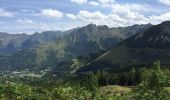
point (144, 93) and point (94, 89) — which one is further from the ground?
point (144, 93)

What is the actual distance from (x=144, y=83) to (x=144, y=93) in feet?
4.25

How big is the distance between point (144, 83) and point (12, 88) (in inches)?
4516

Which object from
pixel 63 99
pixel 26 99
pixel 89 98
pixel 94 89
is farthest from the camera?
pixel 94 89

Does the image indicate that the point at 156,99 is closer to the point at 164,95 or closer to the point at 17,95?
the point at 164,95

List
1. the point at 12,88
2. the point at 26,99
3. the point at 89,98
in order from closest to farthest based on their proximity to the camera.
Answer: the point at 26,99
the point at 12,88
the point at 89,98

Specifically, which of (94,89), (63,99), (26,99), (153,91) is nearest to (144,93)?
(153,91)

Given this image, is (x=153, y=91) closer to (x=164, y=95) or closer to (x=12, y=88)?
(x=164, y=95)

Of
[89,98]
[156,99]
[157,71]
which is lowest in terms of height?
[89,98]

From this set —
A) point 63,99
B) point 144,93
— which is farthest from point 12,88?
point 144,93

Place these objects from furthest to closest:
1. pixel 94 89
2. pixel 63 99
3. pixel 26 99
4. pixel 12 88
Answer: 1. pixel 94 89
2. pixel 12 88
3. pixel 26 99
4. pixel 63 99

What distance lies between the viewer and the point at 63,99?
112 m

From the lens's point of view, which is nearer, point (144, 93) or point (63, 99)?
point (144, 93)

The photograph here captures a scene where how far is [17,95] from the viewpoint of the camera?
149625mm

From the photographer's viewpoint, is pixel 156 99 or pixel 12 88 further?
pixel 12 88
